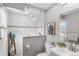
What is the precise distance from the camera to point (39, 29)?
133 centimetres

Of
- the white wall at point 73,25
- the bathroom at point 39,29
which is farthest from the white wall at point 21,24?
the white wall at point 73,25

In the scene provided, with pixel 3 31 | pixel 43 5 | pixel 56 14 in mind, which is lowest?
pixel 3 31

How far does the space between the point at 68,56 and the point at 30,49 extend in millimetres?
537

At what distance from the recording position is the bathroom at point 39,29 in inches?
49.0

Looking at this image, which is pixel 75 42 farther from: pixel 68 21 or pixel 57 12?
pixel 57 12

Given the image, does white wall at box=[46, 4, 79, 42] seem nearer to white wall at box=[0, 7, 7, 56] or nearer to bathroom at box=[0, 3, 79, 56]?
bathroom at box=[0, 3, 79, 56]

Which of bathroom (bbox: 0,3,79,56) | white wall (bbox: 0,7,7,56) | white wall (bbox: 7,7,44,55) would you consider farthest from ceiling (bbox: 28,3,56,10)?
white wall (bbox: 0,7,7,56)

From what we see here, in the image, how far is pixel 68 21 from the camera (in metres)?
1.29

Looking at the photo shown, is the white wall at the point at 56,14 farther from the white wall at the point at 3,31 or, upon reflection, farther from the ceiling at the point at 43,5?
the white wall at the point at 3,31

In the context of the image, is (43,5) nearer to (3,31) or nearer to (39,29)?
(39,29)

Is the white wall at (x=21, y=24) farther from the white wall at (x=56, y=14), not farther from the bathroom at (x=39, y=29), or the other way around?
the white wall at (x=56, y=14)

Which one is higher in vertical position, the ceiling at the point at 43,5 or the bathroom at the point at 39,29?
the ceiling at the point at 43,5

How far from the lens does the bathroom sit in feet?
4.08

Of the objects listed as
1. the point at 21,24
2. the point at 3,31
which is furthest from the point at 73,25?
the point at 3,31
